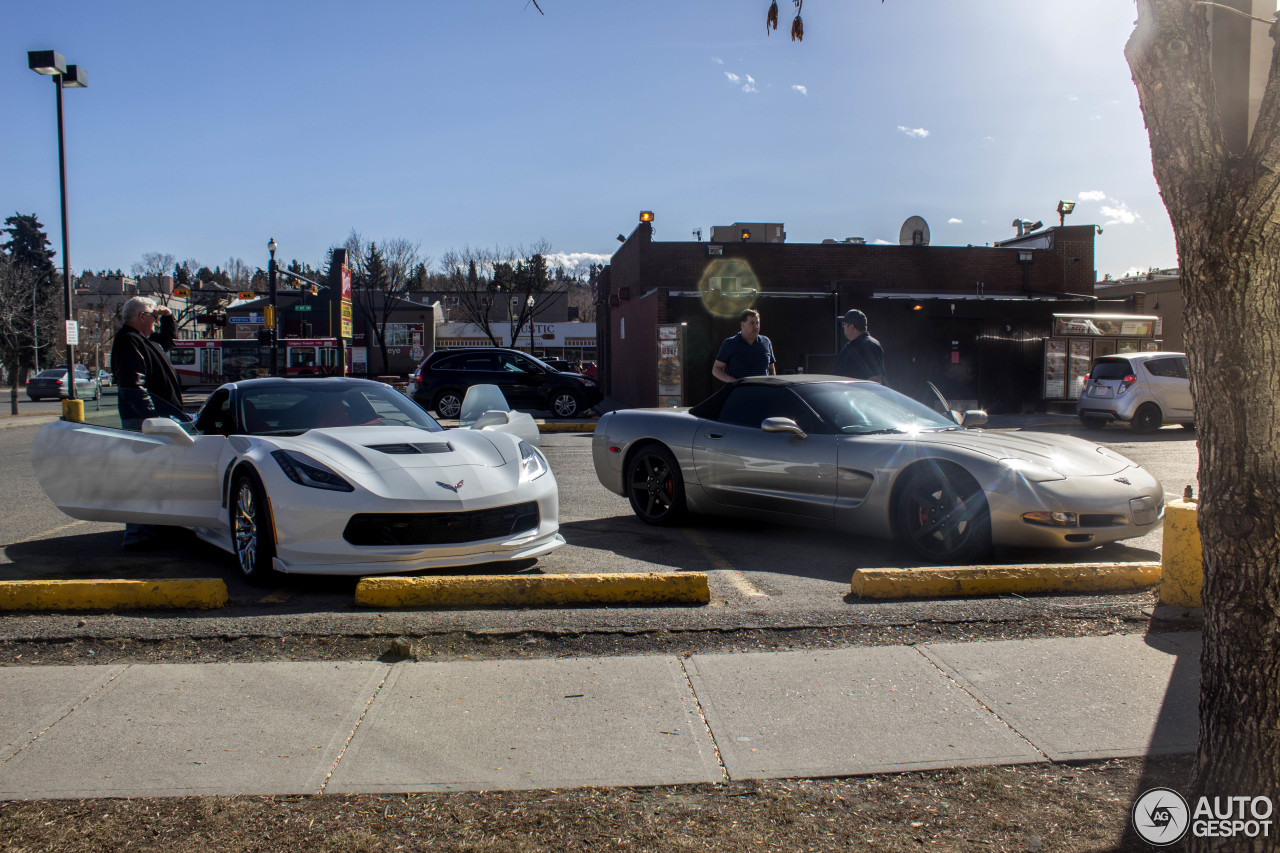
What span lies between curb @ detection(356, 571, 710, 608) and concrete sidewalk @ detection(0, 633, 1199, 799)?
2.48ft

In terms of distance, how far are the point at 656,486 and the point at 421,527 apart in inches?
104

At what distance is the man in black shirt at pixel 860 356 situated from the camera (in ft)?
27.9

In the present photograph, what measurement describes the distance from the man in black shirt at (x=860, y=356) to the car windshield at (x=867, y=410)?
5.03 ft

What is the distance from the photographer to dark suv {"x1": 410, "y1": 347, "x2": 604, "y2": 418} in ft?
64.5

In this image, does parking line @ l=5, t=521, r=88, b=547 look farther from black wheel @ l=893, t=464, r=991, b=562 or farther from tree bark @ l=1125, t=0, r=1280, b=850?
tree bark @ l=1125, t=0, r=1280, b=850

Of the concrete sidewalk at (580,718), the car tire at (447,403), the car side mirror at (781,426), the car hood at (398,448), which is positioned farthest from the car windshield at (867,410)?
the car tire at (447,403)

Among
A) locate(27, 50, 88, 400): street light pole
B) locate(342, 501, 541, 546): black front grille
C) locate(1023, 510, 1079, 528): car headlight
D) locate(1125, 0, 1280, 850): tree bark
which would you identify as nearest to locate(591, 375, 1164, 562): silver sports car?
locate(1023, 510, 1079, 528): car headlight

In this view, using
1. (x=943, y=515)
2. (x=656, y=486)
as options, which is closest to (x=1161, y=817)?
(x=943, y=515)

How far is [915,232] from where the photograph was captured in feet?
94.7

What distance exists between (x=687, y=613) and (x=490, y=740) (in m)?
1.54

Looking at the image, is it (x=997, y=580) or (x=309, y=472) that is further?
(x=309, y=472)

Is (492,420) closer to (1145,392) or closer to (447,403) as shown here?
(1145,392)

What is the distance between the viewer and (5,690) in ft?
11.8

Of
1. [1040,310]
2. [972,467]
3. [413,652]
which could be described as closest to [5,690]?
[413,652]
